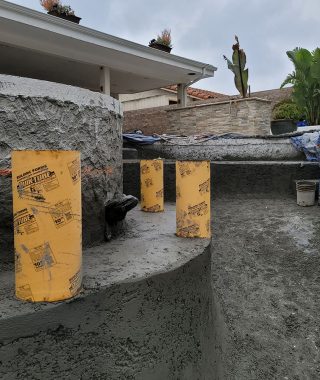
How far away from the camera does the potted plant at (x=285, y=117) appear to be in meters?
8.59

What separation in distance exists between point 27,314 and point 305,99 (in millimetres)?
9381

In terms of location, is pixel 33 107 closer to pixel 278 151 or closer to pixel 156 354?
pixel 156 354

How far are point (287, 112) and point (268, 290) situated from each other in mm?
8305

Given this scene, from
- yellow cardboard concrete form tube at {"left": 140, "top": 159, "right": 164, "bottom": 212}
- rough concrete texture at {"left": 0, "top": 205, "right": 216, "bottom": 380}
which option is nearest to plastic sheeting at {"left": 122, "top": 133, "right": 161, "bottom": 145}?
yellow cardboard concrete form tube at {"left": 140, "top": 159, "right": 164, "bottom": 212}

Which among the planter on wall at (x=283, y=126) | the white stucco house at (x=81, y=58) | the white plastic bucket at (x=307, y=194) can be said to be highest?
the white stucco house at (x=81, y=58)

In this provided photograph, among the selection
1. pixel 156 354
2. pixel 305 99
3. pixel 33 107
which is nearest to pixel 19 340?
pixel 156 354

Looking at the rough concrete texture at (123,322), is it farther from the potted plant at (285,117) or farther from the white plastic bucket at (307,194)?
the potted plant at (285,117)

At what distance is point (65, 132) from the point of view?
2096mm

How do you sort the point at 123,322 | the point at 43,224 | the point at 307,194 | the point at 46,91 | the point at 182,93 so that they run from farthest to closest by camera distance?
the point at 182,93 → the point at 307,194 → the point at 46,91 → the point at 123,322 → the point at 43,224

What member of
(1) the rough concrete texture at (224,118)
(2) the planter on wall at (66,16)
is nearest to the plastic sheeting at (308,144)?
(1) the rough concrete texture at (224,118)

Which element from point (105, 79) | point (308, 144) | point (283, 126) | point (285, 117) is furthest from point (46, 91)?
point (285, 117)

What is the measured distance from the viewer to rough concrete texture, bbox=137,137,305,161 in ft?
19.6

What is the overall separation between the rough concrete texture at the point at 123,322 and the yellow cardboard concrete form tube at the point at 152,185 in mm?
1193

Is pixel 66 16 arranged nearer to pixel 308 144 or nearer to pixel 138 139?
pixel 138 139
